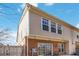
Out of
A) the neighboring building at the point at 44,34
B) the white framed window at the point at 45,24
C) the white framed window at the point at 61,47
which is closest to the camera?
the neighboring building at the point at 44,34

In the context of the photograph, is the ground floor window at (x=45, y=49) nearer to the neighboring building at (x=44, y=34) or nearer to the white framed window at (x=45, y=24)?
the neighboring building at (x=44, y=34)

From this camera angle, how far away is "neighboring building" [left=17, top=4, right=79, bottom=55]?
920 cm

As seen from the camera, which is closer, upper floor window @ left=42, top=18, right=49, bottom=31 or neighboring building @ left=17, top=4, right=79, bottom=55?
neighboring building @ left=17, top=4, right=79, bottom=55

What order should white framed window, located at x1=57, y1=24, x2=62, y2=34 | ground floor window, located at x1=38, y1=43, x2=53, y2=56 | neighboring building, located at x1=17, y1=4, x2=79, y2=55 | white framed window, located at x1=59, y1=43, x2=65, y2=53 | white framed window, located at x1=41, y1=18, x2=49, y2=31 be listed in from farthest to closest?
white framed window, located at x1=57, y1=24, x2=62, y2=34 < white framed window, located at x1=59, y1=43, x2=65, y2=53 < white framed window, located at x1=41, y1=18, x2=49, y2=31 < ground floor window, located at x1=38, y1=43, x2=53, y2=56 < neighboring building, located at x1=17, y1=4, x2=79, y2=55

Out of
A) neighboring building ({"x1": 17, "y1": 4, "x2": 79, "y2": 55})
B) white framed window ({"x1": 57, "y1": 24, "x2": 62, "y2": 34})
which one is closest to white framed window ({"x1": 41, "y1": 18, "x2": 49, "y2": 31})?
neighboring building ({"x1": 17, "y1": 4, "x2": 79, "y2": 55})

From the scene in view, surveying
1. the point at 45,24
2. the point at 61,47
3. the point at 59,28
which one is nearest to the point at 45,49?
the point at 61,47

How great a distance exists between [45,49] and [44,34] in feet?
2.61

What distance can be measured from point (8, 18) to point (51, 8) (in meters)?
2.17

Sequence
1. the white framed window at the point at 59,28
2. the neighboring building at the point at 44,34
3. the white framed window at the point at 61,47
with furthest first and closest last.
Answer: the white framed window at the point at 59,28
the white framed window at the point at 61,47
the neighboring building at the point at 44,34

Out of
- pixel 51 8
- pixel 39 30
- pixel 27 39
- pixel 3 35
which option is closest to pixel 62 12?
pixel 51 8

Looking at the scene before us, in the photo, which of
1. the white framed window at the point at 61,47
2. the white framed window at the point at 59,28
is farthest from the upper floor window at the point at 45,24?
the white framed window at the point at 61,47

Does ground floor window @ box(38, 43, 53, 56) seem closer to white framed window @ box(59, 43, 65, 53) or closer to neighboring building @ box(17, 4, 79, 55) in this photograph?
neighboring building @ box(17, 4, 79, 55)

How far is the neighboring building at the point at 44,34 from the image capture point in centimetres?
920

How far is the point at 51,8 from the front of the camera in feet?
30.0
